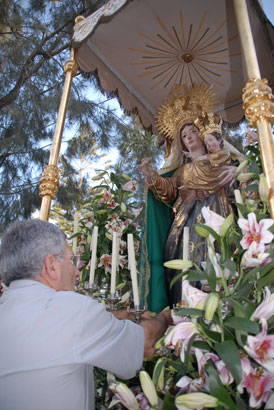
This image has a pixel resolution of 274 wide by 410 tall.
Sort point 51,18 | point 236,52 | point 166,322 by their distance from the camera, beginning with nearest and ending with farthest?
point 166,322 → point 236,52 → point 51,18

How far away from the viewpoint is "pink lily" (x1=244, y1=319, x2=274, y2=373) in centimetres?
70

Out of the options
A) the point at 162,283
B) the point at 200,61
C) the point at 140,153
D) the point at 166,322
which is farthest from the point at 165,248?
the point at 200,61

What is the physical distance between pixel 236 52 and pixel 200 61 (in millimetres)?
302

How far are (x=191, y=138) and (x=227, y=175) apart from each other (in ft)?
2.33

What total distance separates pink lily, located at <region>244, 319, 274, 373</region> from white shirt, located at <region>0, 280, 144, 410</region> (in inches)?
16.1

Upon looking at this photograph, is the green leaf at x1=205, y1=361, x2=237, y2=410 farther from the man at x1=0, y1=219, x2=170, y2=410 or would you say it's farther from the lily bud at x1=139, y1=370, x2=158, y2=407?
the man at x1=0, y1=219, x2=170, y2=410

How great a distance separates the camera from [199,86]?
2.96 meters

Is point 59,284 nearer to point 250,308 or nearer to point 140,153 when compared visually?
point 250,308

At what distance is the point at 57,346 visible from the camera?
93 centimetres

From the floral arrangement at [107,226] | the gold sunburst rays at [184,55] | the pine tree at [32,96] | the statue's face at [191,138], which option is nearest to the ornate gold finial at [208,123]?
the statue's face at [191,138]

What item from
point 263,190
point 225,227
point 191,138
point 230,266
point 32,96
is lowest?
point 230,266

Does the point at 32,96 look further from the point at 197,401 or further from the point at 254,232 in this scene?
the point at 197,401

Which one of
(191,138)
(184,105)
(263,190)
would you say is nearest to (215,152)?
(191,138)

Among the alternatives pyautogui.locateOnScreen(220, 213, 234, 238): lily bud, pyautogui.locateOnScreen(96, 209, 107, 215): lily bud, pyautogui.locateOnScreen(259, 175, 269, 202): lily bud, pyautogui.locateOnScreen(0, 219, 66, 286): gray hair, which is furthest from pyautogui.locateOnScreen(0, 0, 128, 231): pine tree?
pyautogui.locateOnScreen(220, 213, 234, 238): lily bud
